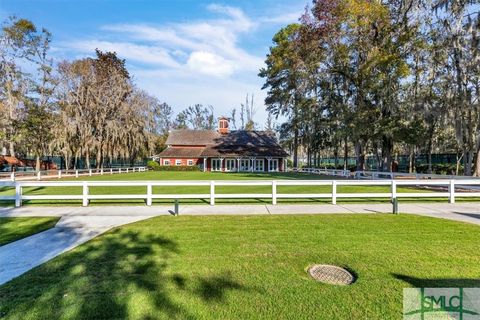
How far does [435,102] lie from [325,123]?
36.3ft

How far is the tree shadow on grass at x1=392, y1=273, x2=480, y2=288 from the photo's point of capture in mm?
4266

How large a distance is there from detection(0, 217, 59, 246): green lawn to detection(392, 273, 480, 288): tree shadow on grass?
7458 millimetres

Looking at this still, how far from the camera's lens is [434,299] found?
3969mm

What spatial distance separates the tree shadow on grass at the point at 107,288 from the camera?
3678 millimetres

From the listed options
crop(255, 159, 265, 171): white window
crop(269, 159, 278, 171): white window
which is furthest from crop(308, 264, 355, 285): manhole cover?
crop(269, 159, 278, 171): white window

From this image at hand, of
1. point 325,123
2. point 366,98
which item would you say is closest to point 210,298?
point 366,98

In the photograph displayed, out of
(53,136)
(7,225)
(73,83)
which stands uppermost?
(73,83)

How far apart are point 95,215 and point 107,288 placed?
5.57 m

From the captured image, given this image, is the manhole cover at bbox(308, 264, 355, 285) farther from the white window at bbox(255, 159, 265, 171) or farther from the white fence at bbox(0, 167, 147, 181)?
the white window at bbox(255, 159, 265, 171)

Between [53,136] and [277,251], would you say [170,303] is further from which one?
[53,136]

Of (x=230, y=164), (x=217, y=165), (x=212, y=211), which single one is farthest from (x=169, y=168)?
(x=212, y=211)

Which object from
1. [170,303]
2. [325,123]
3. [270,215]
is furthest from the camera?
[325,123]

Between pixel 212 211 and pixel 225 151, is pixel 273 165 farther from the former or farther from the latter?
pixel 212 211

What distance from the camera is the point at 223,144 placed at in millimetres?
50469
